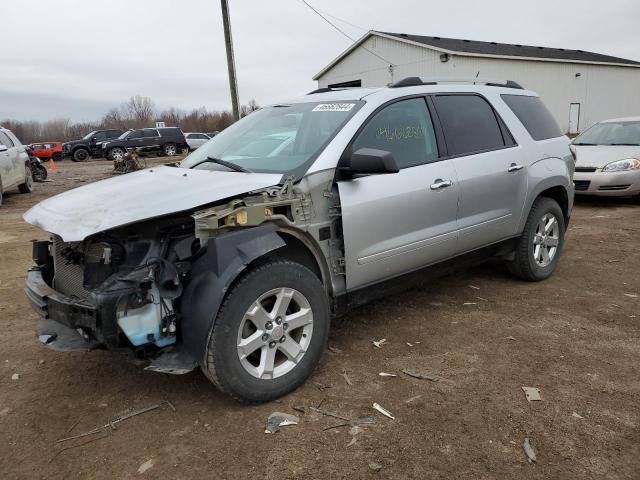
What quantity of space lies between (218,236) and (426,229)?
1.66m

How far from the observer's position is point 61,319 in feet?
8.87

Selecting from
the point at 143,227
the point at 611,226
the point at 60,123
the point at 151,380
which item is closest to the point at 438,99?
the point at 143,227

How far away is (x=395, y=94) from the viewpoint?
368 centimetres

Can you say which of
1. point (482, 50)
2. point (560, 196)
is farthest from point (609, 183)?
point (482, 50)

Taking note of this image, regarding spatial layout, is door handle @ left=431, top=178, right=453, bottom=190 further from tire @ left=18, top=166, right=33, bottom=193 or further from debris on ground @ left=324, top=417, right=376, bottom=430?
tire @ left=18, top=166, right=33, bottom=193

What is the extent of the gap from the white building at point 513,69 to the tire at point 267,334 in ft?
78.3

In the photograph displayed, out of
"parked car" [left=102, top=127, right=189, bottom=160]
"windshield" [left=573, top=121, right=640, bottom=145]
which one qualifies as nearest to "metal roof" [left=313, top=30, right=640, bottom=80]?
"parked car" [left=102, top=127, right=189, bottom=160]

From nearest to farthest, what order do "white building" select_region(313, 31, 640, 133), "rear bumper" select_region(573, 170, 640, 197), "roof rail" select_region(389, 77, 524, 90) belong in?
"roof rail" select_region(389, 77, 524, 90), "rear bumper" select_region(573, 170, 640, 197), "white building" select_region(313, 31, 640, 133)

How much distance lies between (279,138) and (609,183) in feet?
24.5

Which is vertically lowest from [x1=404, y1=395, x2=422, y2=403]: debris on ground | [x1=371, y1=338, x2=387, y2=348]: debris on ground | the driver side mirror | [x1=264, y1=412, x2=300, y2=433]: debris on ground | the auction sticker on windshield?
[x1=404, y1=395, x2=422, y2=403]: debris on ground

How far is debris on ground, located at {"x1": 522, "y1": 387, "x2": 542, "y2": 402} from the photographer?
2865 millimetres

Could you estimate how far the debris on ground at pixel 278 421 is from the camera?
2.63 meters

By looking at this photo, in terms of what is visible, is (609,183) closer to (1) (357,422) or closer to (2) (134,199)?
(1) (357,422)

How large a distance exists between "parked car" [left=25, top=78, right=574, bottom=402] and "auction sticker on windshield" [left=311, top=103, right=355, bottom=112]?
14 mm
